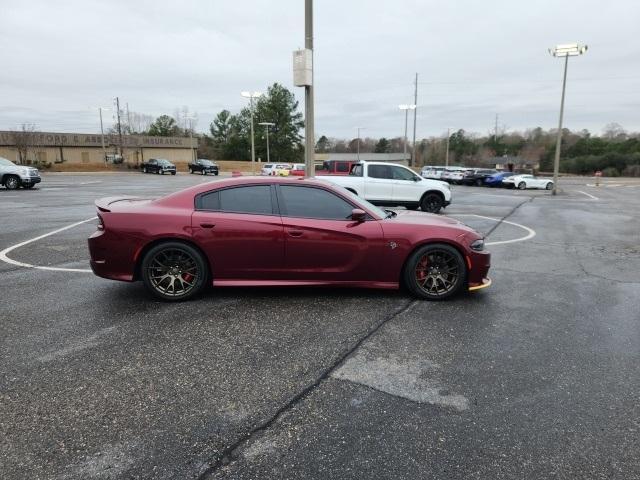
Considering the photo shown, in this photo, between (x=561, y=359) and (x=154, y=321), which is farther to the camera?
(x=154, y=321)

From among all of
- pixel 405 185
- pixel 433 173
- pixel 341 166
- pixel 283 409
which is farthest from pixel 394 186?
pixel 433 173

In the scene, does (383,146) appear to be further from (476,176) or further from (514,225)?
(514,225)

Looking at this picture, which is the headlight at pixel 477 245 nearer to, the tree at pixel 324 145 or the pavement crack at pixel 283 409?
the pavement crack at pixel 283 409

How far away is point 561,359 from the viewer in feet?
12.8

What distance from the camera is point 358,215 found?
5.19 meters

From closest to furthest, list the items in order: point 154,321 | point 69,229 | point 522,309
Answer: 1. point 154,321
2. point 522,309
3. point 69,229

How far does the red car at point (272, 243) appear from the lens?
512 centimetres

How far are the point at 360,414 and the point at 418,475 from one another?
63 centimetres

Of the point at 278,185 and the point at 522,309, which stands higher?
the point at 278,185

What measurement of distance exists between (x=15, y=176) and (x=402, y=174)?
18671mm

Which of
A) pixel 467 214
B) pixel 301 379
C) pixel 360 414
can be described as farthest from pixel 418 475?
pixel 467 214

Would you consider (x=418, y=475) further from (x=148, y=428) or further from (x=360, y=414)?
(x=148, y=428)

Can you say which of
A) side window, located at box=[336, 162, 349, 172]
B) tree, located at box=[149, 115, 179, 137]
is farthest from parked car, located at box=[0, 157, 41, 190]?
tree, located at box=[149, 115, 179, 137]

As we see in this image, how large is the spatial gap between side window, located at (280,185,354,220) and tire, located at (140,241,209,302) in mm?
1163
